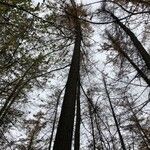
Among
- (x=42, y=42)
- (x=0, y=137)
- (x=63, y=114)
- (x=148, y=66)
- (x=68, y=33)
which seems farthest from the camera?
(x=68, y=33)

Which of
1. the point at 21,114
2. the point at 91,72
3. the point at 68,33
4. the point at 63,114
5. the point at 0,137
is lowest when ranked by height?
the point at 63,114

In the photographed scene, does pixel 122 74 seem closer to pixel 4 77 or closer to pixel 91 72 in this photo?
pixel 91 72

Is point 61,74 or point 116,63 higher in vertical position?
point 116,63

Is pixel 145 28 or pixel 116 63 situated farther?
pixel 116 63

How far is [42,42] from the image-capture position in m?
8.95

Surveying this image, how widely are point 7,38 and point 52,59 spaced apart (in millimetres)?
2073

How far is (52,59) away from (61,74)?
3.02ft

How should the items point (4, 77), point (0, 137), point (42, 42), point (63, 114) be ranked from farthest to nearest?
point (4, 77)
point (0, 137)
point (42, 42)
point (63, 114)

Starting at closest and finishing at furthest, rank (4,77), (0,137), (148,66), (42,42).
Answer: (148,66), (42,42), (0,137), (4,77)

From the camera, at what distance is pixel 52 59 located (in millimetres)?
10156

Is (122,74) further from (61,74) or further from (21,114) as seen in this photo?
(21,114)

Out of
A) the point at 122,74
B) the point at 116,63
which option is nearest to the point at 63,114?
the point at 122,74

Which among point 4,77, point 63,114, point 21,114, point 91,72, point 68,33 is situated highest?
point 68,33

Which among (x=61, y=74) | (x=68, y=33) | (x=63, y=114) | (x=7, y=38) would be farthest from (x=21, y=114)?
(x=63, y=114)
